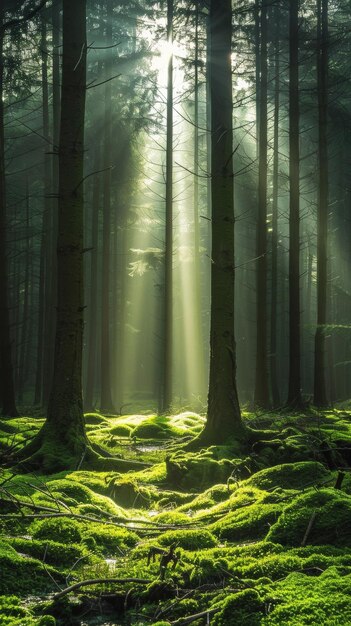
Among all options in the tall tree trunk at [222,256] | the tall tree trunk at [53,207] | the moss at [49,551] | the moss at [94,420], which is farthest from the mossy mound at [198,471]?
the tall tree trunk at [53,207]

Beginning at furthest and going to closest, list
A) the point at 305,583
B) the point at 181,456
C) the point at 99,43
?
A: the point at 99,43
the point at 181,456
the point at 305,583

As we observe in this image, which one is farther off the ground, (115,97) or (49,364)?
(115,97)

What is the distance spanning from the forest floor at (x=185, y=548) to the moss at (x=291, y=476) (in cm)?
1

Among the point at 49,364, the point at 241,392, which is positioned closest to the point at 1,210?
the point at 49,364

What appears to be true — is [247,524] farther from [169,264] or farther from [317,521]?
[169,264]

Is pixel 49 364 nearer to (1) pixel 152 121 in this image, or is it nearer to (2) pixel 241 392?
(1) pixel 152 121

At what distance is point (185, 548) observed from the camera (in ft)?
13.8

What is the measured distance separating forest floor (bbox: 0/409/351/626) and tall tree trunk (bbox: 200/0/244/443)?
125 cm

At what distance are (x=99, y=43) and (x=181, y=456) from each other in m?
18.1

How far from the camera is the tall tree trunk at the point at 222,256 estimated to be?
326 inches

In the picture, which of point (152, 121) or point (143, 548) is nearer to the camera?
point (143, 548)

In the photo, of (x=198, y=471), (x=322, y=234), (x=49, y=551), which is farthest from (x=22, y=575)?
(x=322, y=234)

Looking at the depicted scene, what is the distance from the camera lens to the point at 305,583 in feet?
10.0

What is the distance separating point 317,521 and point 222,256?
16.3 ft
